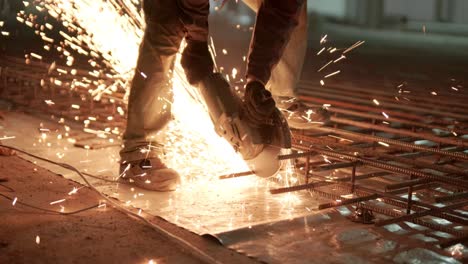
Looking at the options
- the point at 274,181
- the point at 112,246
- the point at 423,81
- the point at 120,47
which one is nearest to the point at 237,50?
the point at 423,81

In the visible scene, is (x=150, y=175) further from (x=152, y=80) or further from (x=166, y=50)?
(x=166, y=50)

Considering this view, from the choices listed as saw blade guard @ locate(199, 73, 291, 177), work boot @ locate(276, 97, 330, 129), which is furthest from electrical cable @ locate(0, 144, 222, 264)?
work boot @ locate(276, 97, 330, 129)

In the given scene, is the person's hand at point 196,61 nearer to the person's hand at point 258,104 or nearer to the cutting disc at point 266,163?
the person's hand at point 258,104

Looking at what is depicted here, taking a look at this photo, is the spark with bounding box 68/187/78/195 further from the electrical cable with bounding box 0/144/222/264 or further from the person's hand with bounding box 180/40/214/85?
the person's hand with bounding box 180/40/214/85

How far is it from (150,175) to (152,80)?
0.47m

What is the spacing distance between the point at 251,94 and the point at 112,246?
0.99m

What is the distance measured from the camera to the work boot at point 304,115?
153 inches

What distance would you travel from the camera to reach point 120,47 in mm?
4488

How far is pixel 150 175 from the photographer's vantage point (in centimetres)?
355

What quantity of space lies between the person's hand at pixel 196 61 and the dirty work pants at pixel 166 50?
4 cm

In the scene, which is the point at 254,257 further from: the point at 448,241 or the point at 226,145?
the point at 226,145

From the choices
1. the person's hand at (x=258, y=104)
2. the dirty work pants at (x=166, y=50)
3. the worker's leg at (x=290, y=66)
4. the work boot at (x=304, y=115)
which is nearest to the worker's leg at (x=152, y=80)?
the dirty work pants at (x=166, y=50)

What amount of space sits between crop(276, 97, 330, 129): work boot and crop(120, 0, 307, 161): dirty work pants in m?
0.42

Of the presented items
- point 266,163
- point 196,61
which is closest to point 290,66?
point 196,61
